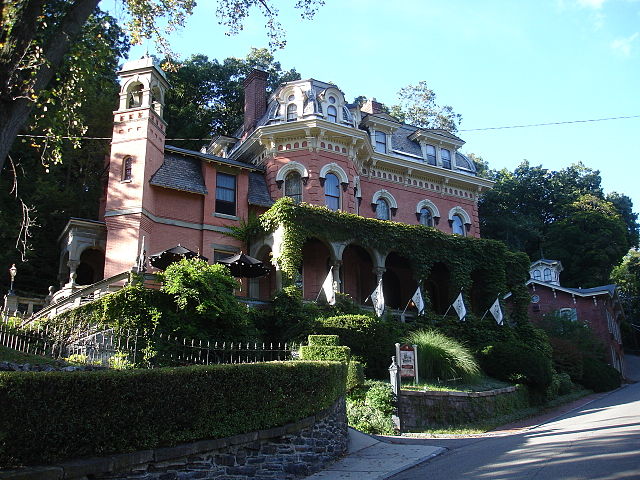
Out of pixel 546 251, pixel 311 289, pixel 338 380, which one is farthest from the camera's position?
pixel 546 251

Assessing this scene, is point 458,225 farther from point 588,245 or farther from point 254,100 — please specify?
point 588,245

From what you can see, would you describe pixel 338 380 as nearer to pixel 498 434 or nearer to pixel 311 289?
pixel 498 434

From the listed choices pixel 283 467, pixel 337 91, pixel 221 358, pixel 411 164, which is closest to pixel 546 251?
pixel 411 164

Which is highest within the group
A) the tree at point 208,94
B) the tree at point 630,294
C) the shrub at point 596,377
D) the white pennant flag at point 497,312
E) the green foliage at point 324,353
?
the tree at point 208,94

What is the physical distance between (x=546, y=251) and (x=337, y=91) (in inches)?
1355

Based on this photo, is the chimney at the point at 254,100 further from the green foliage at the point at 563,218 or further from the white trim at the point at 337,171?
the green foliage at the point at 563,218

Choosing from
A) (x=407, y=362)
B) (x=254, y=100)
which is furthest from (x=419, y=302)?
(x=254, y=100)

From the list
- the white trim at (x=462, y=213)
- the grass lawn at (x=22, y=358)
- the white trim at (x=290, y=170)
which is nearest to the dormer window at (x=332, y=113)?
the white trim at (x=290, y=170)

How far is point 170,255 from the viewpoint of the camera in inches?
805

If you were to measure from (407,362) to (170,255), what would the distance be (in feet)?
30.2

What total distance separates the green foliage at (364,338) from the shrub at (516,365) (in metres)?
5.05

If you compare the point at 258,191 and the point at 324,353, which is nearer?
the point at 324,353

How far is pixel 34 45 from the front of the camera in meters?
10.3

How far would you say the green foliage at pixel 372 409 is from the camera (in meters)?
16.0
